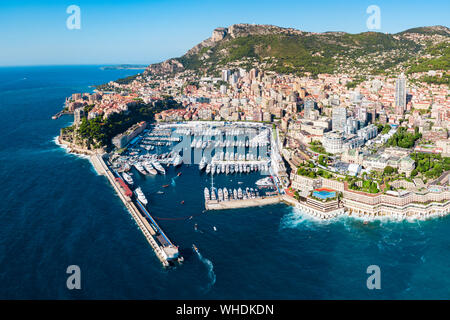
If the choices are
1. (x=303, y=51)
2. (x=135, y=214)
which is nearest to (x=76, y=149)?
(x=135, y=214)

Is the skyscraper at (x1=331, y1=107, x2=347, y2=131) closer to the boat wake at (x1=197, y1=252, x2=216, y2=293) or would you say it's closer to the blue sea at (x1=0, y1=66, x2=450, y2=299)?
the blue sea at (x1=0, y1=66, x2=450, y2=299)

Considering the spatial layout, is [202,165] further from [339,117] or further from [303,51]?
[303,51]

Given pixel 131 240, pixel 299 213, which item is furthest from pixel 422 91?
pixel 131 240

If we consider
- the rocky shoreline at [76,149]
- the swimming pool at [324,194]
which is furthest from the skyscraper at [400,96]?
the rocky shoreline at [76,149]

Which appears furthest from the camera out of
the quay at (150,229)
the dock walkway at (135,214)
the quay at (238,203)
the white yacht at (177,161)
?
the white yacht at (177,161)

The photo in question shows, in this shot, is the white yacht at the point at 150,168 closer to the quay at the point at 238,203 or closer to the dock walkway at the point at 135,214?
the dock walkway at the point at 135,214

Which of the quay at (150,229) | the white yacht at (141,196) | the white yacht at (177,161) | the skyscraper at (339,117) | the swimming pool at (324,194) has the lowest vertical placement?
the quay at (150,229)
